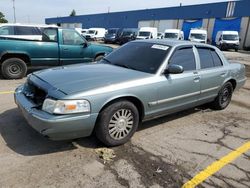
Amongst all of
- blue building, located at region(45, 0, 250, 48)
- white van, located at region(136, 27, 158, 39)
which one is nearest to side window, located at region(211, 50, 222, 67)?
white van, located at region(136, 27, 158, 39)

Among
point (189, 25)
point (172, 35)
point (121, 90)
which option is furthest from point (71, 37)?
point (189, 25)

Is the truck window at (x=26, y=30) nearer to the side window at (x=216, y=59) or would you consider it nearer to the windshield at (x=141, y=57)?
the windshield at (x=141, y=57)

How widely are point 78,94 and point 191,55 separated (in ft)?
8.44

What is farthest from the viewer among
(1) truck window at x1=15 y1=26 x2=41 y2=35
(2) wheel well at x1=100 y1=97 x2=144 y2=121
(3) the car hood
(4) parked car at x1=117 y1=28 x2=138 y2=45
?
(4) parked car at x1=117 y1=28 x2=138 y2=45

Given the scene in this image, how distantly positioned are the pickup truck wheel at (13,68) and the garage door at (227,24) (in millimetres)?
33796

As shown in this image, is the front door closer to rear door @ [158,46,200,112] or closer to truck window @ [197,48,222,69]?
rear door @ [158,46,200,112]

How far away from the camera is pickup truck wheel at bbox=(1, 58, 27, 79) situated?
844cm

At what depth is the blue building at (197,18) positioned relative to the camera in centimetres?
3584

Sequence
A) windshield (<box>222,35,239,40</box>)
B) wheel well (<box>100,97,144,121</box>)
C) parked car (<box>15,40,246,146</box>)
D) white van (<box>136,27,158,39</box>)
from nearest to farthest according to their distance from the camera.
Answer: parked car (<box>15,40,246,146</box>)
wheel well (<box>100,97,144,121</box>)
windshield (<box>222,35,239,40</box>)
white van (<box>136,27,158,39</box>)

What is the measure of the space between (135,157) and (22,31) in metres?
6.65

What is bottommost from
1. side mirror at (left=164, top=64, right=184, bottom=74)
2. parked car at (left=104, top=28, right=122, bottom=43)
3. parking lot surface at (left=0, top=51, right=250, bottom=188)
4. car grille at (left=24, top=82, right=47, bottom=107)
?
parked car at (left=104, top=28, right=122, bottom=43)

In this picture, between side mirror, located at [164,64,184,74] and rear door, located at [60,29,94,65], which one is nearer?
side mirror, located at [164,64,184,74]

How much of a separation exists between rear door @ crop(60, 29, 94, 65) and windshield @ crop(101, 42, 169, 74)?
13.7 ft

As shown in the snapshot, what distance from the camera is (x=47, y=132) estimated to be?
137 inches
